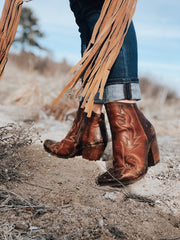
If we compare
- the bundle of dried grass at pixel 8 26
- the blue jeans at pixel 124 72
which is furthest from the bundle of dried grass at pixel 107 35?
the bundle of dried grass at pixel 8 26

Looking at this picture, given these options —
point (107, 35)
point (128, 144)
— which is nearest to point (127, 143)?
point (128, 144)

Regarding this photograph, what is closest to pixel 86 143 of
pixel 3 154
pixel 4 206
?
pixel 3 154

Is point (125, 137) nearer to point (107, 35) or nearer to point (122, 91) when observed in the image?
point (122, 91)

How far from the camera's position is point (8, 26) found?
3.82ft

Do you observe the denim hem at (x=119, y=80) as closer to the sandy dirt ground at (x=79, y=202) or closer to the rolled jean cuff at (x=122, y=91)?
the rolled jean cuff at (x=122, y=91)

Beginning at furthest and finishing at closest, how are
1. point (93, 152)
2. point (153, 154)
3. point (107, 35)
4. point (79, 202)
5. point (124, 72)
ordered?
point (93, 152) → point (153, 154) → point (124, 72) → point (107, 35) → point (79, 202)

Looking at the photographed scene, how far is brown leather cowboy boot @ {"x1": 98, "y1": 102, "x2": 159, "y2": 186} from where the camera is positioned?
47.8 inches

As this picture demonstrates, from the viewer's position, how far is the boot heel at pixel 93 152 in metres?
1.52

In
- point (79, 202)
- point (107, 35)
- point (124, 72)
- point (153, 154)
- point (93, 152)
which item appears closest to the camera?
point (79, 202)

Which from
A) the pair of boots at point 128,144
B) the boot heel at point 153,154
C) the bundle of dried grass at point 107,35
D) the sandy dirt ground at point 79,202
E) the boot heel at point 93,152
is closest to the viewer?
the sandy dirt ground at point 79,202

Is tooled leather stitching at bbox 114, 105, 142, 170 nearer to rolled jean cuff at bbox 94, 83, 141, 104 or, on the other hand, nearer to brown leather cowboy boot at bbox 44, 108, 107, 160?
rolled jean cuff at bbox 94, 83, 141, 104

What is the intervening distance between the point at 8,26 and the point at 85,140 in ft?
2.44

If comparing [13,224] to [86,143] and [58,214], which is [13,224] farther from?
[86,143]

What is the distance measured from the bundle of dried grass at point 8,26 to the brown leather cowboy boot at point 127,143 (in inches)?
21.9
